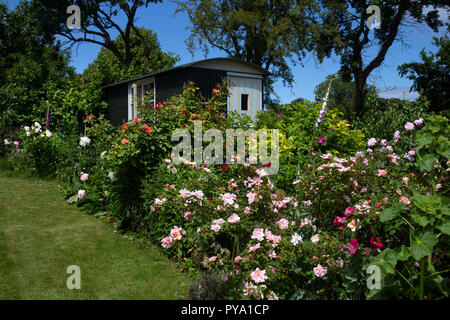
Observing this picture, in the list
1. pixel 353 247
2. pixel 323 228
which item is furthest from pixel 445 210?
pixel 323 228

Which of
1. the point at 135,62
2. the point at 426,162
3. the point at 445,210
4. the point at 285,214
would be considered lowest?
the point at 285,214

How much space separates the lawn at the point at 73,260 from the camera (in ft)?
10.1

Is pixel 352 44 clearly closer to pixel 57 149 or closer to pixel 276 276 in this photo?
pixel 57 149

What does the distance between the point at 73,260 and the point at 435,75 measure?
18.0 meters

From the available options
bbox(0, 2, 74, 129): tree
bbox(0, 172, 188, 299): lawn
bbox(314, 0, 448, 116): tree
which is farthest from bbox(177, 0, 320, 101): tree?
bbox(0, 172, 188, 299): lawn

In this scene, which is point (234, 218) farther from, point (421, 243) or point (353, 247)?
point (421, 243)

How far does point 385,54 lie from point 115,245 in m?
16.7

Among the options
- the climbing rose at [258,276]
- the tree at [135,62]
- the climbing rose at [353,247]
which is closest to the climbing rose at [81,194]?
the climbing rose at [258,276]

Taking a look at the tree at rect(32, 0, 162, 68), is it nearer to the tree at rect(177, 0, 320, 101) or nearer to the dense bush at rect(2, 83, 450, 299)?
the tree at rect(177, 0, 320, 101)

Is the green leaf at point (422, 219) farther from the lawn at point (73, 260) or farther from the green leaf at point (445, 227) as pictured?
the lawn at point (73, 260)

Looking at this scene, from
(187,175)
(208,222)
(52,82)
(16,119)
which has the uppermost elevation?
(52,82)

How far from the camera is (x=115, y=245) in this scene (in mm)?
4215

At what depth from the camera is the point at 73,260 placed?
372cm

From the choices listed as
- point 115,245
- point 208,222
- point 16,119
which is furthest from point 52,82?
point 208,222
